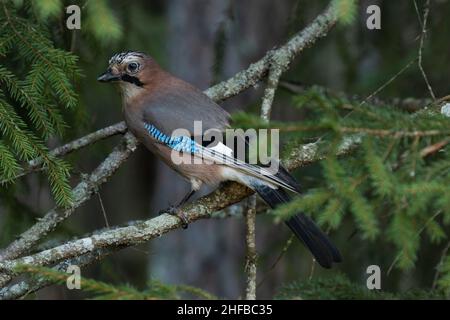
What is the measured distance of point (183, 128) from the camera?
4312mm

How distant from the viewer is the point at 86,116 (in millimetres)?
4234

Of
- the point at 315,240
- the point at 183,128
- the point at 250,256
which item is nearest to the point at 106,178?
the point at 183,128

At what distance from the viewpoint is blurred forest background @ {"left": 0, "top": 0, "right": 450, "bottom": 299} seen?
3683 millimetres

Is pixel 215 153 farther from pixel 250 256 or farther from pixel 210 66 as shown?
pixel 210 66

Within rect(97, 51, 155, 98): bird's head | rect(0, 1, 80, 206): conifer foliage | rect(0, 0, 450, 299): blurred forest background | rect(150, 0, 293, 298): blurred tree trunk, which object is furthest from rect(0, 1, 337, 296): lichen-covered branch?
rect(150, 0, 293, 298): blurred tree trunk

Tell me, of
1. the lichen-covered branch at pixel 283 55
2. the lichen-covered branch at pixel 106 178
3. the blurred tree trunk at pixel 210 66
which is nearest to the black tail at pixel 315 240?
the lichen-covered branch at pixel 106 178

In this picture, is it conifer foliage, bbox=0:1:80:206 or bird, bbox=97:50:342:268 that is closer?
conifer foliage, bbox=0:1:80:206

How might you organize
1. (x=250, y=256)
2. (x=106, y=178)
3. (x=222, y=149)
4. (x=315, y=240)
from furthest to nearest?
(x=222, y=149) < (x=106, y=178) < (x=315, y=240) < (x=250, y=256)

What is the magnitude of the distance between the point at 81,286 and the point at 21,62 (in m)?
1.76

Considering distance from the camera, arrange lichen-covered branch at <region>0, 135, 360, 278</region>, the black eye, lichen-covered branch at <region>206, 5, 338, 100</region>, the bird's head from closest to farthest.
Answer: lichen-covered branch at <region>0, 135, 360, 278</region> → lichen-covered branch at <region>206, 5, 338, 100</region> → the bird's head → the black eye

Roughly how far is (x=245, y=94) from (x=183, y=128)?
2625 mm

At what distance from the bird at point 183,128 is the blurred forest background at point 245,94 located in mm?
222

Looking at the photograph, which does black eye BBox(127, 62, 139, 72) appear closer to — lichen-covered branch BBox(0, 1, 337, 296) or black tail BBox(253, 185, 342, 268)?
lichen-covered branch BBox(0, 1, 337, 296)
